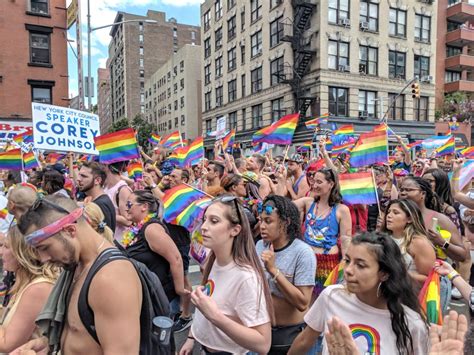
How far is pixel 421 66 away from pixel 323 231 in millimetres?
29286

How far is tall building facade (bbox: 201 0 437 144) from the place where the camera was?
25.3 meters

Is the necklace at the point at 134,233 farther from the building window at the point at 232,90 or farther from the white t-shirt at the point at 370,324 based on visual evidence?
the building window at the point at 232,90

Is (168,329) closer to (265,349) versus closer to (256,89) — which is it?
(265,349)

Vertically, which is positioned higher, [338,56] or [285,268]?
[338,56]

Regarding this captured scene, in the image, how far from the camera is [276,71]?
94.4 feet

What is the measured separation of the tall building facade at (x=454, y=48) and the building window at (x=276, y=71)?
657 inches

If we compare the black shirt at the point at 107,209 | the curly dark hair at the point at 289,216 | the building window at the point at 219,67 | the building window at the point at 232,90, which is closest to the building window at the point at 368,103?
the building window at the point at 232,90

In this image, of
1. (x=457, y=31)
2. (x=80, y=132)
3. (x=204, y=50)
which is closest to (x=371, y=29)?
(x=457, y=31)

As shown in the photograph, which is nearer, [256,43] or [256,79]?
[256,43]

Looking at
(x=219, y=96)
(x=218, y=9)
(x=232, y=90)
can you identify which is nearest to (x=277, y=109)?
(x=232, y=90)

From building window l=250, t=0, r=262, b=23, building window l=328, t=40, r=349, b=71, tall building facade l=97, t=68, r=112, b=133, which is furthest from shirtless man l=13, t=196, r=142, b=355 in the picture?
tall building facade l=97, t=68, r=112, b=133

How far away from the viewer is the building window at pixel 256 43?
30547 millimetres

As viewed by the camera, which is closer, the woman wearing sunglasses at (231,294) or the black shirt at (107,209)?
the woman wearing sunglasses at (231,294)

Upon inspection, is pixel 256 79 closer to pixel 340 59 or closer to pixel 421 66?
pixel 340 59
